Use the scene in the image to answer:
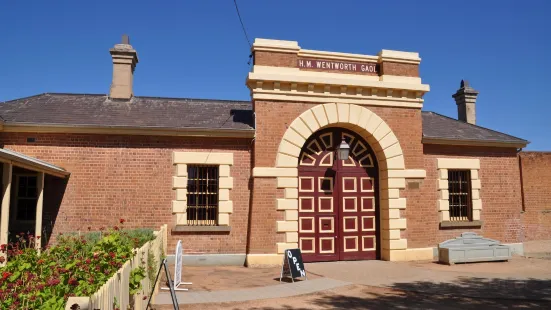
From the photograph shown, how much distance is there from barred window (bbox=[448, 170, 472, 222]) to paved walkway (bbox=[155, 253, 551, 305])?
1.92m

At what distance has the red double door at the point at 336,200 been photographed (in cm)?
1233

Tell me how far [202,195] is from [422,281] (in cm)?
609

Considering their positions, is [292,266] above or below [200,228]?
below

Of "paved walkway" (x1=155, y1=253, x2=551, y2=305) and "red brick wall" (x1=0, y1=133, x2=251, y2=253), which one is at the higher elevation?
"red brick wall" (x1=0, y1=133, x2=251, y2=253)

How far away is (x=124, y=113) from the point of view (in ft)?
41.6

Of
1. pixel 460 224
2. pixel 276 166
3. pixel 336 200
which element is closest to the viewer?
pixel 276 166

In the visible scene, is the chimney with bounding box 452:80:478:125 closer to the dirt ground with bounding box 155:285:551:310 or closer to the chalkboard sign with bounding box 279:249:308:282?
the dirt ground with bounding box 155:285:551:310

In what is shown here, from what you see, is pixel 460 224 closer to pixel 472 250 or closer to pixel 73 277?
pixel 472 250

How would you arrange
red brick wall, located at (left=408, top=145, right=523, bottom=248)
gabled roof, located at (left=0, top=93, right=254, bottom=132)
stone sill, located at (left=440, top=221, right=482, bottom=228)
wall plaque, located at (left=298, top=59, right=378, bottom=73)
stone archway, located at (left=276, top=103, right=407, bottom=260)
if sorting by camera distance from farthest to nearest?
stone sill, located at (left=440, top=221, right=482, bottom=228) < red brick wall, located at (left=408, top=145, right=523, bottom=248) < wall plaque, located at (left=298, top=59, right=378, bottom=73) < stone archway, located at (left=276, top=103, right=407, bottom=260) < gabled roof, located at (left=0, top=93, right=254, bottom=132)

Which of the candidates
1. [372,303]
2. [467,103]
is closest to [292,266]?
[372,303]

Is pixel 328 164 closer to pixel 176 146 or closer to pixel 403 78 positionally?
pixel 403 78

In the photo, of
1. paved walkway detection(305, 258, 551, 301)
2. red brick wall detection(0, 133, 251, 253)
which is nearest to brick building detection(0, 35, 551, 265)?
red brick wall detection(0, 133, 251, 253)

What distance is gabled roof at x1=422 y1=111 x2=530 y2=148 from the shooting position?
13508mm

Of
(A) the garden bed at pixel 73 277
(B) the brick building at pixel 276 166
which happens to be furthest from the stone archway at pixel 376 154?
(A) the garden bed at pixel 73 277
